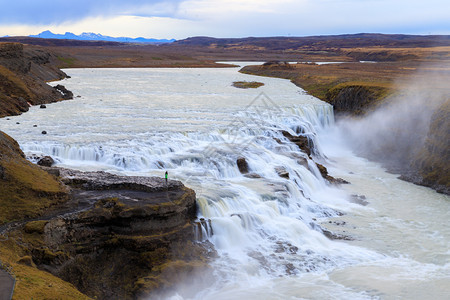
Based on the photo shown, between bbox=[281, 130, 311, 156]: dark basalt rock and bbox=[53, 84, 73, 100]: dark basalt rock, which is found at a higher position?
bbox=[53, 84, 73, 100]: dark basalt rock

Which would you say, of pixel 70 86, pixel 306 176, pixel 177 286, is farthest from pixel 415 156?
pixel 70 86

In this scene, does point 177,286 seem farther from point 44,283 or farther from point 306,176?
point 306,176

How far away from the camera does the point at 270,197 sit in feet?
69.8

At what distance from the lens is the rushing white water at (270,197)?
16.1 meters

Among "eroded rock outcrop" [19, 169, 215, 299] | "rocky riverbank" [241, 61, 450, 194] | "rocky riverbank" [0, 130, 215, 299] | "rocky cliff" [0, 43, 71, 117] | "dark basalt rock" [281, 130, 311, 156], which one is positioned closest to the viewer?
"rocky riverbank" [0, 130, 215, 299]

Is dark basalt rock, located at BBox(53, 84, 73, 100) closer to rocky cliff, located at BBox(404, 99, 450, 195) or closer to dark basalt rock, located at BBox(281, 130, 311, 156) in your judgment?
dark basalt rock, located at BBox(281, 130, 311, 156)

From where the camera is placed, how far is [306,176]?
2673 centimetres

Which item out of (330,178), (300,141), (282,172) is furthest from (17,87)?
(330,178)

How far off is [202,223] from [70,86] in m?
44.9

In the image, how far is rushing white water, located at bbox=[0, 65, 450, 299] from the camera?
16062 millimetres

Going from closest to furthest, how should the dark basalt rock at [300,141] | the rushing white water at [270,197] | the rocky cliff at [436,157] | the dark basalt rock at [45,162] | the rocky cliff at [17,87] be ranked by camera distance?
the rushing white water at [270,197] < the dark basalt rock at [45,162] < the rocky cliff at [436,157] < the dark basalt rock at [300,141] < the rocky cliff at [17,87]

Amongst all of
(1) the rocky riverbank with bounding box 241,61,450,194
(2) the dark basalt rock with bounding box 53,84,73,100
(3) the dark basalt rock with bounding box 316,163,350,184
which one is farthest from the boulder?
(2) the dark basalt rock with bounding box 53,84,73,100

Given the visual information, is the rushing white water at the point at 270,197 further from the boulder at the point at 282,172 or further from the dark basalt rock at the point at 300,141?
the dark basalt rock at the point at 300,141

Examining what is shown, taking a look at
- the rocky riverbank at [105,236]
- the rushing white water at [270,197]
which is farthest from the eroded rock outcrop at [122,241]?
the rushing white water at [270,197]
